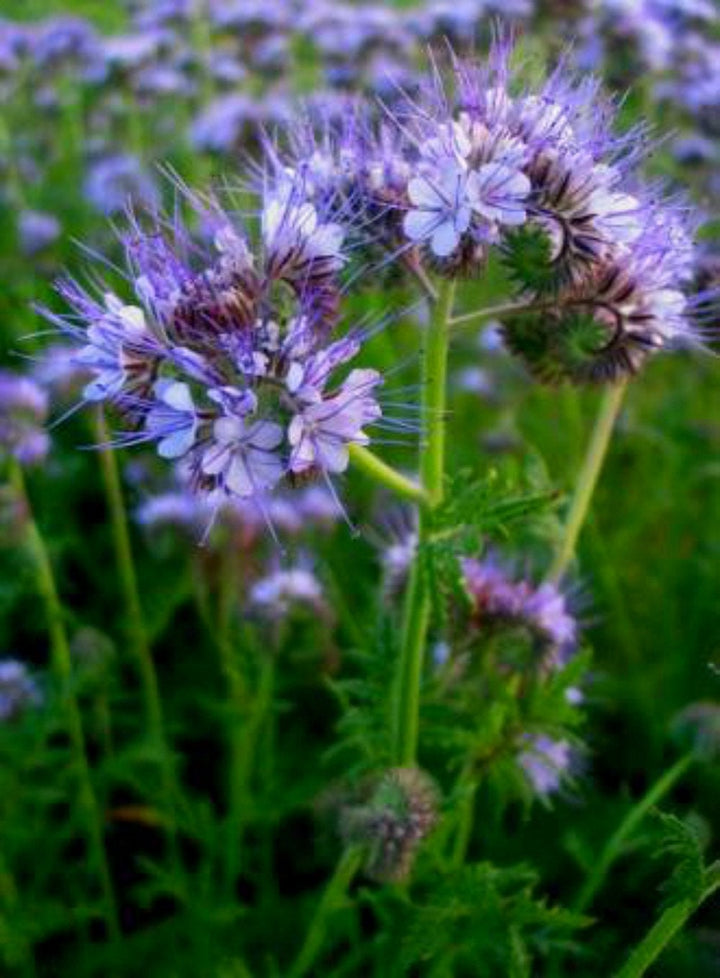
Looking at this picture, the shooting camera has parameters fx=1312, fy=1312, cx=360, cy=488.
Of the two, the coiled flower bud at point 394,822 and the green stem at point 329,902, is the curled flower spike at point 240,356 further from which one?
the green stem at point 329,902

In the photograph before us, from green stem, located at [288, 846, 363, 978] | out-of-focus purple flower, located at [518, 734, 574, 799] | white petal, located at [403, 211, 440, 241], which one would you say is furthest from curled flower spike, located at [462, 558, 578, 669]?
white petal, located at [403, 211, 440, 241]

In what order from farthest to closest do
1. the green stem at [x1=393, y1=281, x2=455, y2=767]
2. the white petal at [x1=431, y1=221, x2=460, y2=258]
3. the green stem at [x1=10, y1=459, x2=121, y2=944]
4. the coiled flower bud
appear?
the green stem at [x1=10, y1=459, x2=121, y2=944], the coiled flower bud, the green stem at [x1=393, y1=281, x2=455, y2=767], the white petal at [x1=431, y1=221, x2=460, y2=258]

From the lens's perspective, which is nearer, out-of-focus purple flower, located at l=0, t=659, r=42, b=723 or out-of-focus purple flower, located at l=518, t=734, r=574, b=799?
out-of-focus purple flower, located at l=518, t=734, r=574, b=799

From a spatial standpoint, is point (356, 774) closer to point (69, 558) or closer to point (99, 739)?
point (99, 739)

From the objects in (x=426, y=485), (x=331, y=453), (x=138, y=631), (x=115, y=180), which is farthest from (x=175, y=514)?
(x=115, y=180)

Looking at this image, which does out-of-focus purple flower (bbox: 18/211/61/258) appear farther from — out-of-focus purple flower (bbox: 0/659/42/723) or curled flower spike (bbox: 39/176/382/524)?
curled flower spike (bbox: 39/176/382/524)

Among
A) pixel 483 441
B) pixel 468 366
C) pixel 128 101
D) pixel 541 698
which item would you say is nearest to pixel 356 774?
pixel 541 698

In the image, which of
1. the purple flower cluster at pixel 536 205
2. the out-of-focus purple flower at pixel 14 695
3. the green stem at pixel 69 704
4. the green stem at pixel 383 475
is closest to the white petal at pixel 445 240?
the purple flower cluster at pixel 536 205

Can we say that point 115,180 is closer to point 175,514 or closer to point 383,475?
point 175,514
